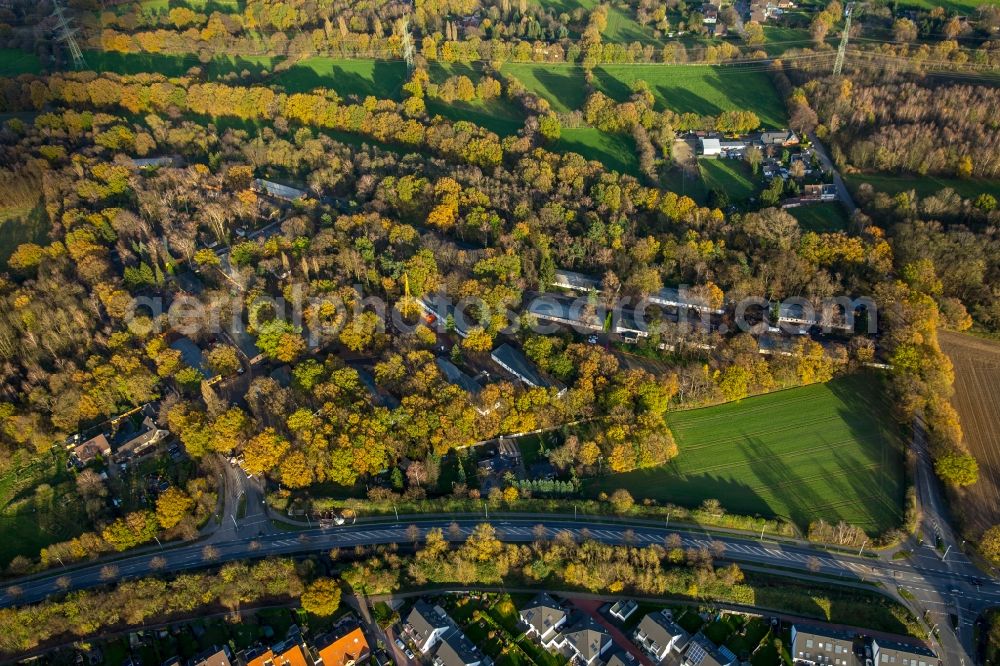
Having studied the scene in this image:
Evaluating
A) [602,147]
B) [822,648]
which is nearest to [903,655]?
[822,648]

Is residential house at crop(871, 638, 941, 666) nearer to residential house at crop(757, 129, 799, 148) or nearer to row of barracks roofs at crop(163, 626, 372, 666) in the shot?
row of barracks roofs at crop(163, 626, 372, 666)

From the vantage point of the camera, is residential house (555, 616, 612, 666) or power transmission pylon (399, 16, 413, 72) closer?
residential house (555, 616, 612, 666)

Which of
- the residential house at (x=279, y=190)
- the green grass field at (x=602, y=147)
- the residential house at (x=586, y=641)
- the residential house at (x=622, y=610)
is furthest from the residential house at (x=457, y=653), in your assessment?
the green grass field at (x=602, y=147)

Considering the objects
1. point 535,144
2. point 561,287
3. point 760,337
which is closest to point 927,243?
point 760,337

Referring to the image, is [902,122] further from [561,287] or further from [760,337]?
[561,287]

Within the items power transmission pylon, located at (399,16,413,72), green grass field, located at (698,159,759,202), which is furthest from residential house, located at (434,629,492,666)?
power transmission pylon, located at (399,16,413,72)

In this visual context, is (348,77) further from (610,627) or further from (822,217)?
(610,627)

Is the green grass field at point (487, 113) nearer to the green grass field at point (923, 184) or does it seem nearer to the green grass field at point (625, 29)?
the green grass field at point (625, 29)
